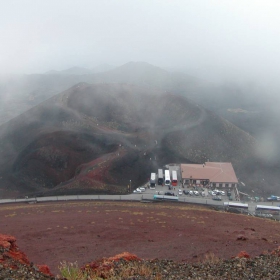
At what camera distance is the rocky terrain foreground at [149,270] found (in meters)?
8.20

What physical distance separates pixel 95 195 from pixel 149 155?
15.8m

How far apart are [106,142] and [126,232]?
114 feet

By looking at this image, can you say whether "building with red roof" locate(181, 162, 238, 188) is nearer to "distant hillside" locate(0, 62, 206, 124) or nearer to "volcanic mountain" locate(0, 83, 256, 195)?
"volcanic mountain" locate(0, 83, 256, 195)

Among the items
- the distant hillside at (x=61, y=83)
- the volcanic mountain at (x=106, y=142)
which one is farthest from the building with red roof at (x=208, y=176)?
the distant hillside at (x=61, y=83)

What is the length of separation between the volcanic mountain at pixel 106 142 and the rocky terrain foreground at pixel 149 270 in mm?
30137

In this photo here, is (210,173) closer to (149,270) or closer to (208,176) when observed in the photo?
(208,176)

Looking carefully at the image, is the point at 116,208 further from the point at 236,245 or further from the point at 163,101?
the point at 163,101

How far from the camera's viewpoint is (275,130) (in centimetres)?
7594

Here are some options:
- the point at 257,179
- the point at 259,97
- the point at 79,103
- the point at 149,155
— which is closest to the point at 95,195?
the point at 149,155

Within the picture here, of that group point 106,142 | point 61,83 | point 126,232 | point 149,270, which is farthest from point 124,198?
point 61,83

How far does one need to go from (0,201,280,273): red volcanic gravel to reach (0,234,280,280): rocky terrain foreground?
13.2 ft

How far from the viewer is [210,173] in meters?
44.6

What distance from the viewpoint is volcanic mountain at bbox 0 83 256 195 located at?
148ft

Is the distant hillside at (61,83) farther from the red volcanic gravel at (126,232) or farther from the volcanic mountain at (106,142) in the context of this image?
the red volcanic gravel at (126,232)
